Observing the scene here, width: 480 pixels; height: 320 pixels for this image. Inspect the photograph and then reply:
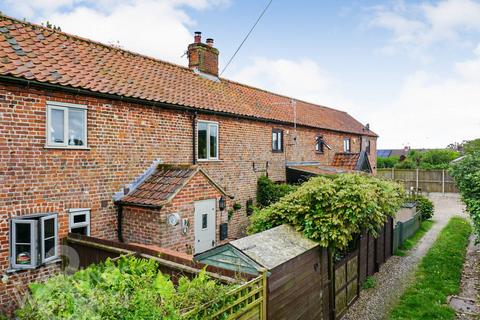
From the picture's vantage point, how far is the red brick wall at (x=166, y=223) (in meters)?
8.99

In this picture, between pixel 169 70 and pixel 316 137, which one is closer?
pixel 169 70

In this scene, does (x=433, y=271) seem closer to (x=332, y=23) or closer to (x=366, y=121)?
(x=332, y=23)

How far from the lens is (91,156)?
364 inches

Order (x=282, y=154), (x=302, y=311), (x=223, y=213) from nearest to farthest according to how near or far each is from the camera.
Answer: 1. (x=302, y=311)
2. (x=223, y=213)
3. (x=282, y=154)

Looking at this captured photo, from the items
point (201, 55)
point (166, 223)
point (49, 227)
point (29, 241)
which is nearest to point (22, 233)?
point (29, 241)

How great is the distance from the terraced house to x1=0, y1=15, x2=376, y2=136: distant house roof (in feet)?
0.17

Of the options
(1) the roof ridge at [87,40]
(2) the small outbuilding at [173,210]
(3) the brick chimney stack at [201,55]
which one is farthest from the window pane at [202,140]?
(3) the brick chimney stack at [201,55]

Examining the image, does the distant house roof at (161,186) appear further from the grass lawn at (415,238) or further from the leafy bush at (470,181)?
the grass lawn at (415,238)

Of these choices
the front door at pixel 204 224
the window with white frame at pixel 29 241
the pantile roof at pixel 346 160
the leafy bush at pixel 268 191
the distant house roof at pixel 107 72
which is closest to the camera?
the window with white frame at pixel 29 241

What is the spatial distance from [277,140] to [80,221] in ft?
37.1

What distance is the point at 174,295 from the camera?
426 cm

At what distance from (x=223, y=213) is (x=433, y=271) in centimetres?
815

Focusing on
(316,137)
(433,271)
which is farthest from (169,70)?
(433,271)

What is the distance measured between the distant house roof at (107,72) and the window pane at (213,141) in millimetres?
806
